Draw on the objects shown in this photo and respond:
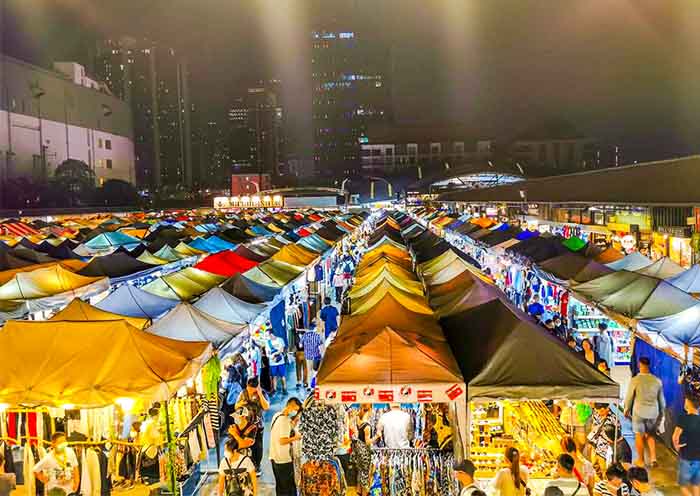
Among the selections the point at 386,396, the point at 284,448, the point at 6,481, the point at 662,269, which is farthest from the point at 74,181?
the point at 386,396

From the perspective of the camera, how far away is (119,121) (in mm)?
83938

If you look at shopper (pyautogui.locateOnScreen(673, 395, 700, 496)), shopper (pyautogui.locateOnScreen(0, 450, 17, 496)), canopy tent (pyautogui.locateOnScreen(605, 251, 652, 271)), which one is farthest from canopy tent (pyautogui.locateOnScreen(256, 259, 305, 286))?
shopper (pyautogui.locateOnScreen(673, 395, 700, 496))

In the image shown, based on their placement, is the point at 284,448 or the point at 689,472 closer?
the point at 689,472

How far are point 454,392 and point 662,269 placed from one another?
8.69 meters

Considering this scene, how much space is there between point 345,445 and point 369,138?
125 metres

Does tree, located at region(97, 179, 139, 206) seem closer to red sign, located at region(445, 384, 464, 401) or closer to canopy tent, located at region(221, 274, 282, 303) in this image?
canopy tent, located at region(221, 274, 282, 303)

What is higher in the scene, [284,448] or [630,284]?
[630,284]

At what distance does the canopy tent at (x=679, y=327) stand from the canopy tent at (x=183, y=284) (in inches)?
324

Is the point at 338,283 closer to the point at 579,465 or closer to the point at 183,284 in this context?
the point at 183,284


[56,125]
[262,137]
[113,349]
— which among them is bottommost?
[113,349]

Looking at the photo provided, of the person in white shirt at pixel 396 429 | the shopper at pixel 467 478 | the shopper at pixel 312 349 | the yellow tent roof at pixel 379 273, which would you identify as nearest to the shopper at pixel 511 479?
the shopper at pixel 467 478

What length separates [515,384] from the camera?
21.3 feet

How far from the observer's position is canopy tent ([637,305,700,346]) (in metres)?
8.85

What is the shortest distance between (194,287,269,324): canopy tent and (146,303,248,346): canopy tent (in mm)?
924
